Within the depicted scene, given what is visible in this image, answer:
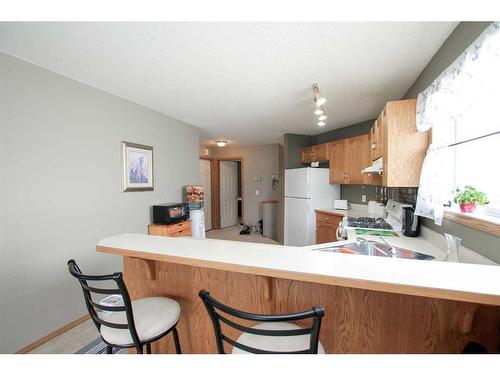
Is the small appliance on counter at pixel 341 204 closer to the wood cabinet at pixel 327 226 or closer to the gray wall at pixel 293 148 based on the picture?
the wood cabinet at pixel 327 226

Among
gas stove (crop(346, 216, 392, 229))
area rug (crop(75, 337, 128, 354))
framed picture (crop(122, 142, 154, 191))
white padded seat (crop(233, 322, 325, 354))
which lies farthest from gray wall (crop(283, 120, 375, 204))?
area rug (crop(75, 337, 128, 354))

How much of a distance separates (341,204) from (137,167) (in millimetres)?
3329

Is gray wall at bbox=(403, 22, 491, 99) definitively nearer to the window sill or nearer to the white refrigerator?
the window sill

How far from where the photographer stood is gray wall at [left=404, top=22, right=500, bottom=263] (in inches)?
45.2

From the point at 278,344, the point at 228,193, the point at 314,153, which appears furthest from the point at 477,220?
the point at 228,193

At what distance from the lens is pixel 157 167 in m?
3.12

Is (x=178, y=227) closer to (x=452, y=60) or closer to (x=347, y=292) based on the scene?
(x=347, y=292)

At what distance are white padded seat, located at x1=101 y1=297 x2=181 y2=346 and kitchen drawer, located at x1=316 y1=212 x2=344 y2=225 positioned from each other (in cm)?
279

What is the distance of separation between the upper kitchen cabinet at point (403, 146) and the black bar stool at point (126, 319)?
190 centimetres

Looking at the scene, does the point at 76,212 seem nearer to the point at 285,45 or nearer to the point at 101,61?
the point at 101,61

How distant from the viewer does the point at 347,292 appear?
1015 mm

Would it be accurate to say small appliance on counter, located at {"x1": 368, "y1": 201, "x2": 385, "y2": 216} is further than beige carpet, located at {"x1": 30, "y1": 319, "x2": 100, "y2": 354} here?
Yes

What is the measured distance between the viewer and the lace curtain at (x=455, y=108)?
102 centimetres
